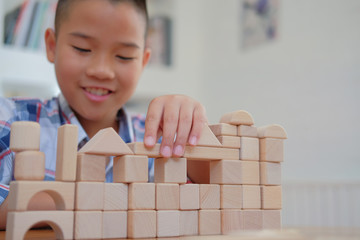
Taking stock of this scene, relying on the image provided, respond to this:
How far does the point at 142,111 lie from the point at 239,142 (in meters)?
1.68

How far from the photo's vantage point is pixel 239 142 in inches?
24.9

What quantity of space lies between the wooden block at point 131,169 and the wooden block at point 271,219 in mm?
203

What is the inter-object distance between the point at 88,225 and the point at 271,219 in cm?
28

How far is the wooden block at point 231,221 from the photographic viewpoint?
1.95ft

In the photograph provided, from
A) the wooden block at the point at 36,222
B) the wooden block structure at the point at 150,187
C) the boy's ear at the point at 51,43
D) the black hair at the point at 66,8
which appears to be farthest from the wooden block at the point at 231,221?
the boy's ear at the point at 51,43

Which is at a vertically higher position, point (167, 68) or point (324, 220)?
A: point (167, 68)

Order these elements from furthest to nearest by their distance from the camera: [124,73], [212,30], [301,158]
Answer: [212,30]
[301,158]
[124,73]

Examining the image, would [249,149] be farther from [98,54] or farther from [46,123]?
[46,123]

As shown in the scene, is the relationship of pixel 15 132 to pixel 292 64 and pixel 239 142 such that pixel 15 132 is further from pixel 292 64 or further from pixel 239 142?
pixel 292 64

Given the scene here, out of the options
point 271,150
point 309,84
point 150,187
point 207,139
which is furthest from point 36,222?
point 309,84

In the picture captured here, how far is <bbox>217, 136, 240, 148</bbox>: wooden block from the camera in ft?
2.03

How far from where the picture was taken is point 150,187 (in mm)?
552

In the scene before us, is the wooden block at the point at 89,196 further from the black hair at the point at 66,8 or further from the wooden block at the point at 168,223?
the black hair at the point at 66,8

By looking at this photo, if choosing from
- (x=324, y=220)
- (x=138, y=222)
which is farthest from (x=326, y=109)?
(x=138, y=222)
